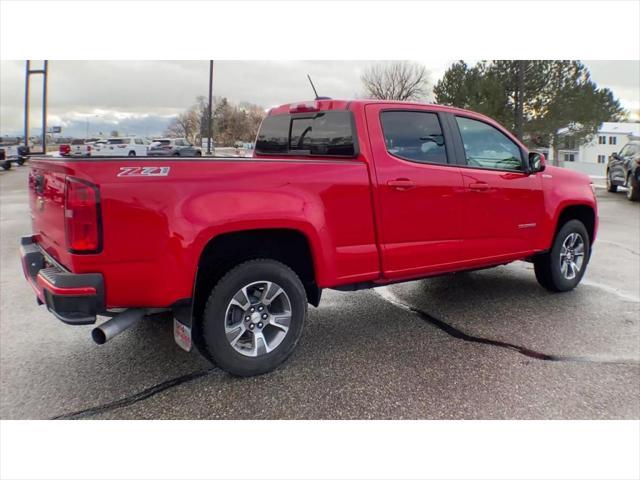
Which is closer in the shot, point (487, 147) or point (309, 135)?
point (309, 135)

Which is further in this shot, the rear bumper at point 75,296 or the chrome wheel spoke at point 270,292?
the chrome wheel spoke at point 270,292

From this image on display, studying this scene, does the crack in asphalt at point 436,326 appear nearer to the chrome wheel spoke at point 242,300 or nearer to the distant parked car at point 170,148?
the chrome wheel spoke at point 242,300

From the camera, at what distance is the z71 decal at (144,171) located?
2895 mm

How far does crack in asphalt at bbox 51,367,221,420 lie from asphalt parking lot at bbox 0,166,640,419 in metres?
0.01

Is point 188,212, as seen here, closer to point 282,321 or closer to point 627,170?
point 282,321

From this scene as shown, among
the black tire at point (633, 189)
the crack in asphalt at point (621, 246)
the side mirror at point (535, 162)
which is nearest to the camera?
the side mirror at point (535, 162)

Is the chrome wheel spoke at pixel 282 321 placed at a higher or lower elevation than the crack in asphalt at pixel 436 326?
higher

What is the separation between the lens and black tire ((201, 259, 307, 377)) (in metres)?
3.22

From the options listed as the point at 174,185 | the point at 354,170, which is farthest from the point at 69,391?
the point at 354,170

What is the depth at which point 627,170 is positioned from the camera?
51.9 feet

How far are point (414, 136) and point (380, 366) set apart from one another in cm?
195

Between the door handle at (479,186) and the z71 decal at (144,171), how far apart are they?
2719 millimetres

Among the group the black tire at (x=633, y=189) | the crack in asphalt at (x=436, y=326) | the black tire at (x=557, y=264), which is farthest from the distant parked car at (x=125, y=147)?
the crack in asphalt at (x=436, y=326)

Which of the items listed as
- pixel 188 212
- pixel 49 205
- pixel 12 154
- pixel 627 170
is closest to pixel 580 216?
pixel 188 212
